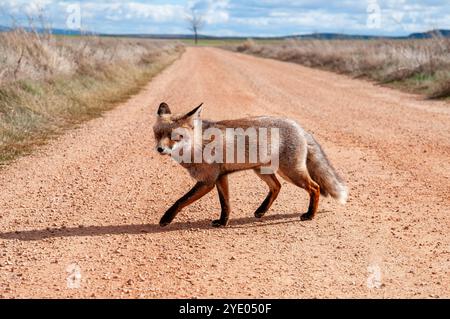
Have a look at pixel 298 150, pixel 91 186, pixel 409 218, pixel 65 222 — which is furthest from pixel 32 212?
pixel 409 218

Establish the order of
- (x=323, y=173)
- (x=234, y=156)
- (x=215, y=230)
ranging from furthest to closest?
(x=323, y=173)
(x=234, y=156)
(x=215, y=230)

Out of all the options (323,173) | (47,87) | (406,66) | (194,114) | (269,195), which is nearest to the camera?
(194,114)

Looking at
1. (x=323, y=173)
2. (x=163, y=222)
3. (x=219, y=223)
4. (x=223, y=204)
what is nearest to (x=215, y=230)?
(x=219, y=223)

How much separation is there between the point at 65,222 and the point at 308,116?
831 cm

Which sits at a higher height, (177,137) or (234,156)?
(177,137)

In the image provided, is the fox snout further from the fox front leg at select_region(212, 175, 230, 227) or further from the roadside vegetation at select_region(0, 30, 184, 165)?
the roadside vegetation at select_region(0, 30, 184, 165)

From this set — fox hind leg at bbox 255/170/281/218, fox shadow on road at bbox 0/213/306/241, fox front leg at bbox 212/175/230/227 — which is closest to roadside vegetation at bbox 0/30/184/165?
fox shadow on road at bbox 0/213/306/241

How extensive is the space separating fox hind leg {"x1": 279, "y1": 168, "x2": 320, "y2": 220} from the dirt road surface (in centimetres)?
15

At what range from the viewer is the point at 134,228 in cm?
599

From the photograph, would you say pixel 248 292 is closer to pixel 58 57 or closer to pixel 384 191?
pixel 384 191

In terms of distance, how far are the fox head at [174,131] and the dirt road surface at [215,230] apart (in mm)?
859

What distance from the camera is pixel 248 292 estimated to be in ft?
14.1

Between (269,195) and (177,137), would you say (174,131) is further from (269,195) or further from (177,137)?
(269,195)

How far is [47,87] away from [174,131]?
9.36m
